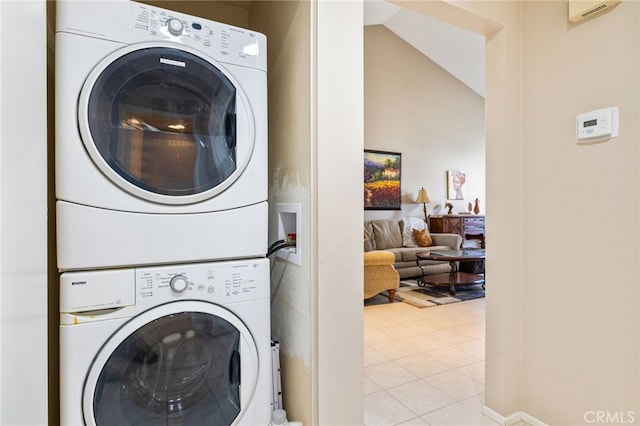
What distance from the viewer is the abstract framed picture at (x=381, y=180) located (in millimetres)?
5526

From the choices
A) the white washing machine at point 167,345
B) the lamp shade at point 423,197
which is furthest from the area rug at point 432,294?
the white washing machine at point 167,345

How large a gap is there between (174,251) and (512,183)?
156 centimetres

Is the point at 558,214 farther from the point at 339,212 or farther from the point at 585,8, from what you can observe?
the point at 339,212

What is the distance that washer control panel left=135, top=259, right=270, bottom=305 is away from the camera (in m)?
1.07

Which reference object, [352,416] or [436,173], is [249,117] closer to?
[352,416]

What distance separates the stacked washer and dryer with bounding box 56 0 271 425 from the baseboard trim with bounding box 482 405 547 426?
1168 mm

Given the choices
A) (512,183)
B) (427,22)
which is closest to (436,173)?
(427,22)

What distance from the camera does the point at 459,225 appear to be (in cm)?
598

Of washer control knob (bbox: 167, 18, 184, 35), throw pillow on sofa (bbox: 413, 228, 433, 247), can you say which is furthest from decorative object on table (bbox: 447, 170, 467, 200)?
washer control knob (bbox: 167, 18, 184, 35)

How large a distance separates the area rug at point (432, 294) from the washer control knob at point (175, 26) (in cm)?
350

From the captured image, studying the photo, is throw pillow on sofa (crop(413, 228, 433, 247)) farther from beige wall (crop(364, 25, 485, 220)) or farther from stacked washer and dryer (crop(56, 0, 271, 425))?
stacked washer and dryer (crop(56, 0, 271, 425))

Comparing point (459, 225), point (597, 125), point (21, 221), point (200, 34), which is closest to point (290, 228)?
point (200, 34)

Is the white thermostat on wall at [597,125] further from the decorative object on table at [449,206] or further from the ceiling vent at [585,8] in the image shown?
the decorative object on table at [449,206]

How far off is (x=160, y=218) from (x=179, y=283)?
223 millimetres
